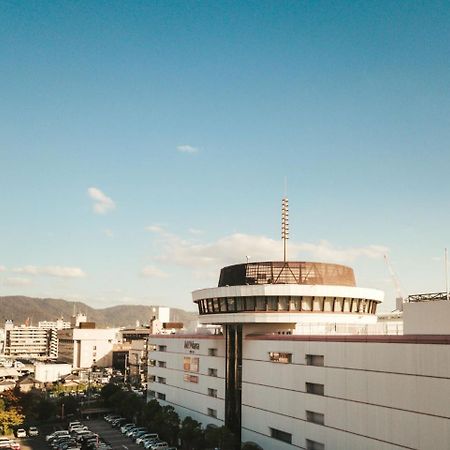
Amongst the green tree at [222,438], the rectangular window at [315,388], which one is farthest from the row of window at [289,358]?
the green tree at [222,438]

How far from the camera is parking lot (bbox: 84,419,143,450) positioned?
76.8 m

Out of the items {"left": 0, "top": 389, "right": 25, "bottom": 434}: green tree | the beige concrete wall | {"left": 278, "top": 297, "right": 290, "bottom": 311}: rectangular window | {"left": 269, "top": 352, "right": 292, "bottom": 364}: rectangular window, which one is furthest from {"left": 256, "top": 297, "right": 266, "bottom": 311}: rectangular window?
{"left": 0, "top": 389, "right": 25, "bottom": 434}: green tree

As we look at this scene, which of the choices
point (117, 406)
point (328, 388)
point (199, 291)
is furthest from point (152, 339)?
point (328, 388)

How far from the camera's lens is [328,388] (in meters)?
51.2

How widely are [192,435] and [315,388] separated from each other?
76.9 feet

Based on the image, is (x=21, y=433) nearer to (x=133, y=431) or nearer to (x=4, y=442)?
(x=4, y=442)

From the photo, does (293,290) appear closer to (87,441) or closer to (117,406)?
(87,441)

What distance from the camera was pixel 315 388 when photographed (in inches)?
2098

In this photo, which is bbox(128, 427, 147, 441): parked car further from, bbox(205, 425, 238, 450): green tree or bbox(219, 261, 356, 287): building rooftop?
bbox(219, 261, 356, 287): building rooftop

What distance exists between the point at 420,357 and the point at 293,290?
71.2 feet

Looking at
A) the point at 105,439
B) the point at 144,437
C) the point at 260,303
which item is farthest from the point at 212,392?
the point at 105,439

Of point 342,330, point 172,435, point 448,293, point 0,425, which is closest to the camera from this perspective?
point 448,293

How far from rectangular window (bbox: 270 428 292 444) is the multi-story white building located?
0.33 ft

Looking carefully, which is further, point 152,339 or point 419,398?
point 152,339
